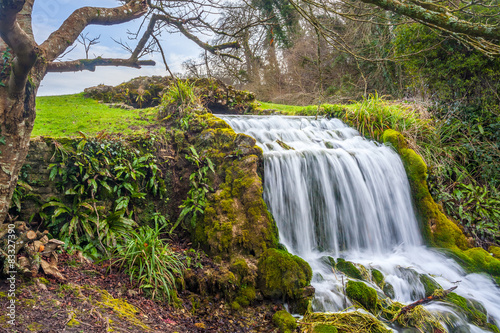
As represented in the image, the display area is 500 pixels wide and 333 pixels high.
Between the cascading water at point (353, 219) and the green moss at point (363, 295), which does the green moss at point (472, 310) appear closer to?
the cascading water at point (353, 219)

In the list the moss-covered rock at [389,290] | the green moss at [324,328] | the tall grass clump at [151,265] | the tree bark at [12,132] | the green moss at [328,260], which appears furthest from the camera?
the green moss at [328,260]

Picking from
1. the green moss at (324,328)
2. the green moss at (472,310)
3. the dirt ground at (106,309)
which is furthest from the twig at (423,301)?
the dirt ground at (106,309)

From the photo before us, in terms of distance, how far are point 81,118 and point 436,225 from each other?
327 inches

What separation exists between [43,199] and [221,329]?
3253 millimetres

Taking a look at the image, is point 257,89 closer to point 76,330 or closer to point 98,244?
point 98,244

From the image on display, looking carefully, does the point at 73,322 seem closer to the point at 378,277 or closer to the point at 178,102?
the point at 378,277

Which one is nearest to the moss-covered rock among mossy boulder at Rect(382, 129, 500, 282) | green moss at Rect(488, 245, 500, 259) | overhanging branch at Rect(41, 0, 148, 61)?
mossy boulder at Rect(382, 129, 500, 282)

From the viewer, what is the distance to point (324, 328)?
10.2ft

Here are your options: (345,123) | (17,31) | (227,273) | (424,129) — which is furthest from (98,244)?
(424,129)

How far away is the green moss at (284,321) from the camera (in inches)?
126

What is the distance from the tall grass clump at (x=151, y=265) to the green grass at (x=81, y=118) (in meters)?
2.72

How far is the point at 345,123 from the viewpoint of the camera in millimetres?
8359

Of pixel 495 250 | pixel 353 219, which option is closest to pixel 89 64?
pixel 353 219

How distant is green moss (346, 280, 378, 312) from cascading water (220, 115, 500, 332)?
0.13 m
